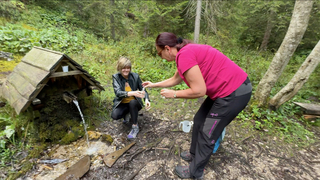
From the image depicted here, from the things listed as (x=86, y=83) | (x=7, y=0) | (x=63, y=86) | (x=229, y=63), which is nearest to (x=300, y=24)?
(x=229, y=63)

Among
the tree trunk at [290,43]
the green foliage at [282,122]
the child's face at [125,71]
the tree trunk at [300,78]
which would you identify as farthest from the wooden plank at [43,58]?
the tree trunk at [300,78]

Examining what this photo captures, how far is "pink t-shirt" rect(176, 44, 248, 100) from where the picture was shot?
1681 mm

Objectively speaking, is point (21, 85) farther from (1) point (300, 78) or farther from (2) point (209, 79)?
(1) point (300, 78)

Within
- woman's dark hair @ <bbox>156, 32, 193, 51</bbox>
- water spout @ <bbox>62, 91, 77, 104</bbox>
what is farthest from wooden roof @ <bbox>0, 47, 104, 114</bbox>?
woman's dark hair @ <bbox>156, 32, 193, 51</bbox>

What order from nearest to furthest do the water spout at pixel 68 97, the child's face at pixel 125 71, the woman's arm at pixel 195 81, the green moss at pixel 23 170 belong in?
the woman's arm at pixel 195 81
the green moss at pixel 23 170
the water spout at pixel 68 97
the child's face at pixel 125 71

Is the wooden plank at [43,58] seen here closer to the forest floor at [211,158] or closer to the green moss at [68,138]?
the green moss at [68,138]

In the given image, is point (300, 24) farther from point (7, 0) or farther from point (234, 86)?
point (7, 0)

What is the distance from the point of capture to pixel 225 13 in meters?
8.52

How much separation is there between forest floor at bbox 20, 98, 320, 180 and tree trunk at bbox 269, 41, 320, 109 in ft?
3.36

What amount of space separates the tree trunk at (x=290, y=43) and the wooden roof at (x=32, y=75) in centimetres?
418

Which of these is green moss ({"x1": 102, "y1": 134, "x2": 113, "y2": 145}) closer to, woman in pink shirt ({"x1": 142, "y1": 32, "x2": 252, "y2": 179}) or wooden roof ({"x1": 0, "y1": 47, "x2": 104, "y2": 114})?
wooden roof ({"x1": 0, "y1": 47, "x2": 104, "y2": 114})

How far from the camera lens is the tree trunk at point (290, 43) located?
3126 millimetres

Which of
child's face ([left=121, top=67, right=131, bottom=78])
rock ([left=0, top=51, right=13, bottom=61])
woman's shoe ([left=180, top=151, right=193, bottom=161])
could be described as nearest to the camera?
woman's shoe ([left=180, top=151, right=193, bottom=161])

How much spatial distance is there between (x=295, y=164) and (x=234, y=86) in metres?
2.24
